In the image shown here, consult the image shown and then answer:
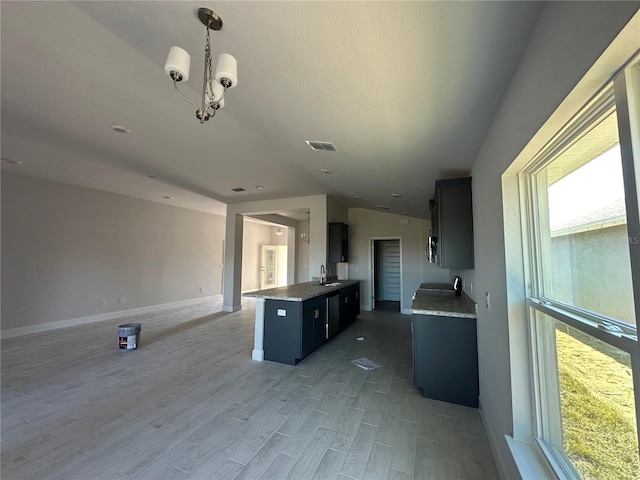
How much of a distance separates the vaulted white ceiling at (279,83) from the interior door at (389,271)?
487 centimetres

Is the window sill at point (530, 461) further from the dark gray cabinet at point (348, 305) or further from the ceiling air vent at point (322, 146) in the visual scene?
the dark gray cabinet at point (348, 305)

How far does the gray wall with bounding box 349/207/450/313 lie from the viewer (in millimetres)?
6434

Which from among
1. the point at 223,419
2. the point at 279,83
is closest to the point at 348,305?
the point at 223,419

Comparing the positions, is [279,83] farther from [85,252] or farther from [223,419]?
[85,252]

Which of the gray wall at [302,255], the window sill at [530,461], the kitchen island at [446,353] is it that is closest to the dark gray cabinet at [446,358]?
the kitchen island at [446,353]

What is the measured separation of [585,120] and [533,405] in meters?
1.45

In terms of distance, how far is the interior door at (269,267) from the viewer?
10633 mm

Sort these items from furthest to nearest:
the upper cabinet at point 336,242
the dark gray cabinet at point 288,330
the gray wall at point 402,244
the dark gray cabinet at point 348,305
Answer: the gray wall at point 402,244 → the upper cabinet at point 336,242 → the dark gray cabinet at point 348,305 → the dark gray cabinet at point 288,330

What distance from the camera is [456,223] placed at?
274 cm

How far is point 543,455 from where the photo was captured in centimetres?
129

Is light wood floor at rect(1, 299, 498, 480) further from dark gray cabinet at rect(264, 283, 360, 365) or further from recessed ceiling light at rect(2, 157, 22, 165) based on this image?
recessed ceiling light at rect(2, 157, 22, 165)

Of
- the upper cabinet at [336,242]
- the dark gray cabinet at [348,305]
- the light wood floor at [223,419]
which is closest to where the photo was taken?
the light wood floor at [223,419]

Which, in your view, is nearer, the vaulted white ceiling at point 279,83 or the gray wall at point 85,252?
the vaulted white ceiling at point 279,83

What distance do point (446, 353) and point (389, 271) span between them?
20.3 ft
